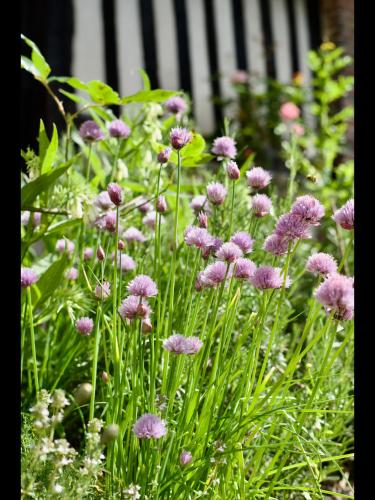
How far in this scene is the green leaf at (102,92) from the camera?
4.23ft

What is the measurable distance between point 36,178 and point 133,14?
3.50m

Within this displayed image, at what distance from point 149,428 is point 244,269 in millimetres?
253

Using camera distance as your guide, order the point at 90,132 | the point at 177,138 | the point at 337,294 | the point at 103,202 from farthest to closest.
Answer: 1. the point at 90,132
2. the point at 103,202
3. the point at 177,138
4. the point at 337,294

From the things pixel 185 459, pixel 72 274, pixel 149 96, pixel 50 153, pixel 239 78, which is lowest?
pixel 185 459

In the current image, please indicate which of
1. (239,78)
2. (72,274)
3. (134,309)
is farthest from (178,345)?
(239,78)

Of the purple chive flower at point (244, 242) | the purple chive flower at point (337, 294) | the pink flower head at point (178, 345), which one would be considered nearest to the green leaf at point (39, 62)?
the purple chive flower at point (244, 242)

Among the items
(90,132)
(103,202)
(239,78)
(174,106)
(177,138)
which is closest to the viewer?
(177,138)

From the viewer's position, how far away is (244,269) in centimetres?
91

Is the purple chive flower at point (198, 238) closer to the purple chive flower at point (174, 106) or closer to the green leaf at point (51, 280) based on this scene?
the green leaf at point (51, 280)

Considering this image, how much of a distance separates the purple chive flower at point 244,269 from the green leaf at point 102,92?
0.54m

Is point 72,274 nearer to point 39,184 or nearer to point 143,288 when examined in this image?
point 39,184

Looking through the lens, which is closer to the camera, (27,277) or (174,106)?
(27,277)
